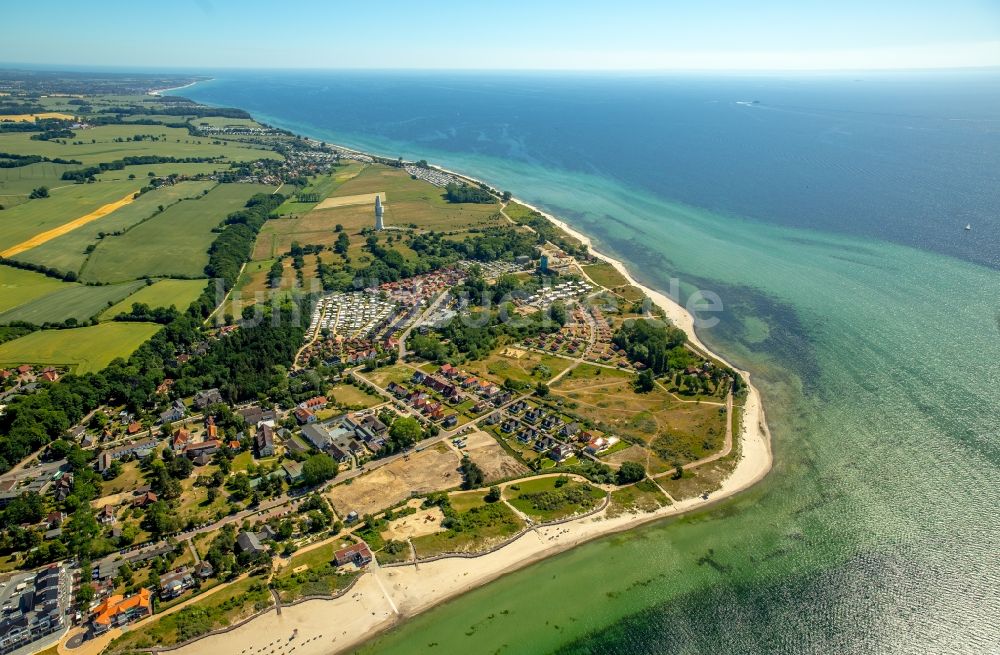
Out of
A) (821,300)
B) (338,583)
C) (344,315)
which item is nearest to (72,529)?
(338,583)

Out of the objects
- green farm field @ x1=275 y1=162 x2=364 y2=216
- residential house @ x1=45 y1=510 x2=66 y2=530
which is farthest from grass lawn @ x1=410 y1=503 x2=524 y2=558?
green farm field @ x1=275 y1=162 x2=364 y2=216

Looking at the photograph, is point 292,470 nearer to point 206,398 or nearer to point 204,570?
point 204,570

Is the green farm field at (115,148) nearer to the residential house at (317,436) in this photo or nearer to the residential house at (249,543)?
the residential house at (317,436)

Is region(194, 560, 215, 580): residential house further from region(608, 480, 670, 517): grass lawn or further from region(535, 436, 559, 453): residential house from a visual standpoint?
region(608, 480, 670, 517): grass lawn

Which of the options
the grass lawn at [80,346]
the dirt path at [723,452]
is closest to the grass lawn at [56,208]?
the grass lawn at [80,346]

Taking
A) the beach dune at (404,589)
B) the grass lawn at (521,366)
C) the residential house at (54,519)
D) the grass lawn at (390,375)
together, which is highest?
the grass lawn at (521,366)

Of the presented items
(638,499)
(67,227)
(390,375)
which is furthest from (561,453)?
(67,227)
